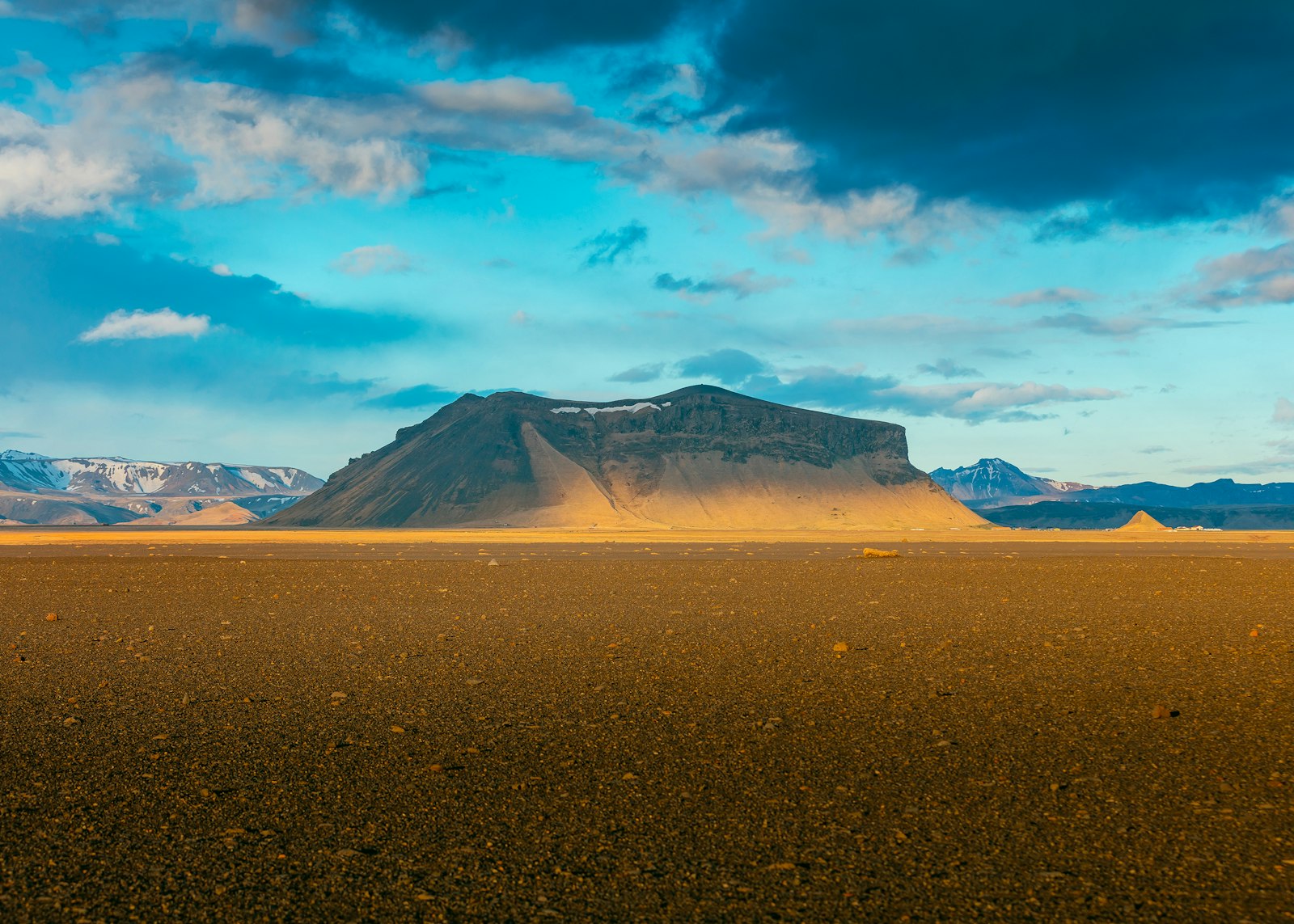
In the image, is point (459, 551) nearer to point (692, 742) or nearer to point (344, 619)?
point (344, 619)

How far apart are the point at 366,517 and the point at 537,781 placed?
605ft

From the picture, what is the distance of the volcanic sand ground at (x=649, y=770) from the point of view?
18.1 ft

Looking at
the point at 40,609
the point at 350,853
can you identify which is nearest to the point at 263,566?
the point at 40,609

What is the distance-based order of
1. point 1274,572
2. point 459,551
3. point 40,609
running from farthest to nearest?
point 459,551 → point 1274,572 → point 40,609

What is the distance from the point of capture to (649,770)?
7996 mm

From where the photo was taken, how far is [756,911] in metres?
5.21

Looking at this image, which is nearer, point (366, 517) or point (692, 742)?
point (692, 742)

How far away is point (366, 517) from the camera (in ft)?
605

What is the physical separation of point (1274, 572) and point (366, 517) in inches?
6636

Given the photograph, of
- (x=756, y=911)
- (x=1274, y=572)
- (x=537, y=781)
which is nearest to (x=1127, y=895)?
(x=756, y=911)

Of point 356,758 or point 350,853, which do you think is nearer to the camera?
point 350,853

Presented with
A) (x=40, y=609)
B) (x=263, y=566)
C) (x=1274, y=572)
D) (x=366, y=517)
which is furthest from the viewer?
(x=366, y=517)

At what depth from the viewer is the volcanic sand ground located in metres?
5.50

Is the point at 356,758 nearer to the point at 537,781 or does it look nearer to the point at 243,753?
the point at 243,753
